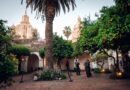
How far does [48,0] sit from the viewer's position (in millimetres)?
19516

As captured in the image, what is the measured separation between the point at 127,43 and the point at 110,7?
307 cm

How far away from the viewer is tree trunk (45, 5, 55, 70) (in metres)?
18.9

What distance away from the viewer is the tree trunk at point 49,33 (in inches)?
743

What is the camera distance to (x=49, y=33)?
19.3 meters

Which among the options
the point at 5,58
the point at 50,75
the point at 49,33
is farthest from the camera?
the point at 49,33

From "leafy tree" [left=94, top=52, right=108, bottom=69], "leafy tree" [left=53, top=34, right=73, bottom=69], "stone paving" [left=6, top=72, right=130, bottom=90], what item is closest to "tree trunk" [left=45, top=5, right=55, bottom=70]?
"stone paving" [left=6, top=72, right=130, bottom=90]

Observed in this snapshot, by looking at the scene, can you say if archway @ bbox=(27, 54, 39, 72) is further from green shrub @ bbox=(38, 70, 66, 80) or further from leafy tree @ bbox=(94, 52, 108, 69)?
green shrub @ bbox=(38, 70, 66, 80)

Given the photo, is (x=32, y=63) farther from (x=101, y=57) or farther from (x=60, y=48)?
(x=101, y=57)

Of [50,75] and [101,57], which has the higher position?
[101,57]

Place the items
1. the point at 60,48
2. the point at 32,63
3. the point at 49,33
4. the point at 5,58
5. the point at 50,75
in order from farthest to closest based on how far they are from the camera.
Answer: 1. the point at 32,63
2. the point at 60,48
3. the point at 49,33
4. the point at 50,75
5. the point at 5,58

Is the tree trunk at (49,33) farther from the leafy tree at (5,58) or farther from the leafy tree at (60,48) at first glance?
the leafy tree at (60,48)

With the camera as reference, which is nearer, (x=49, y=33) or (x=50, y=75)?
(x=50, y=75)

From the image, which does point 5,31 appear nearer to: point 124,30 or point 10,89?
point 10,89

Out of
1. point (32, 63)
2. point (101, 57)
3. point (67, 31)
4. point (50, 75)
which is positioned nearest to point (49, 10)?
point (50, 75)
